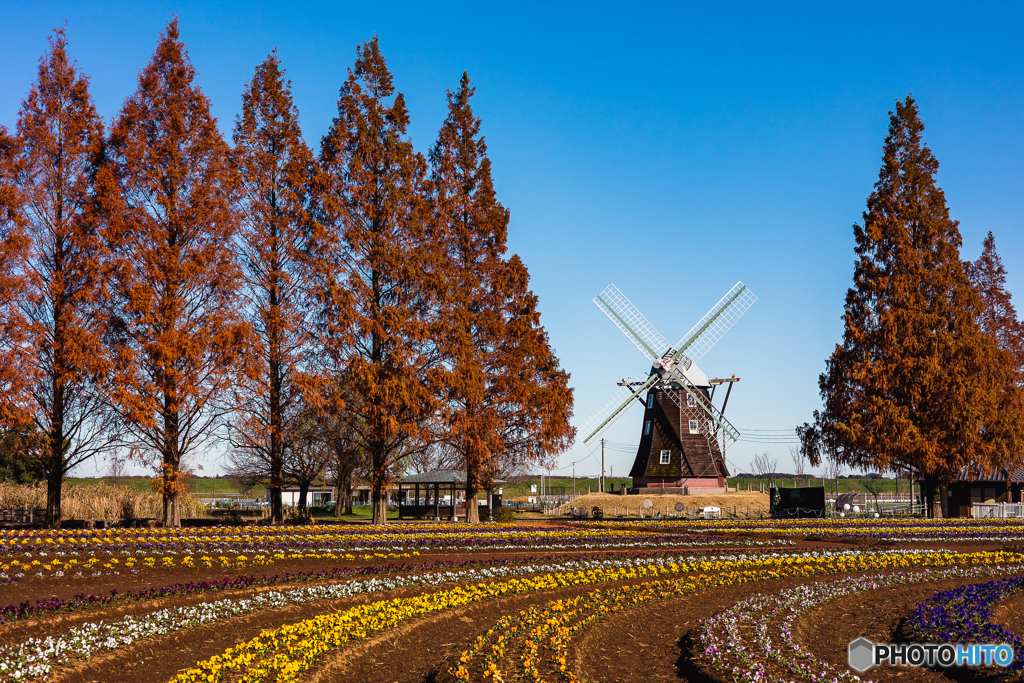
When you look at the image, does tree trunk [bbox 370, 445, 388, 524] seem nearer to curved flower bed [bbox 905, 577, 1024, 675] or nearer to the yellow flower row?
the yellow flower row

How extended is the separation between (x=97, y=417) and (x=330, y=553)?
46.8 feet

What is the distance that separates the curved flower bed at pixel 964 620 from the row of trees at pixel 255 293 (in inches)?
758

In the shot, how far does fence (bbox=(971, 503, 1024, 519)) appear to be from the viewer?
3891 cm

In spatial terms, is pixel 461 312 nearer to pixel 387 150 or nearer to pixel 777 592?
pixel 387 150

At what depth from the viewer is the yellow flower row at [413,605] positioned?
352 inches

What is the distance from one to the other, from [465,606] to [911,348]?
3078 cm

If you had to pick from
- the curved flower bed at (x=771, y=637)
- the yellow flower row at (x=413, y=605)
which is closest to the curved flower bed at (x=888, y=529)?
the yellow flower row at (x=413, y=605)

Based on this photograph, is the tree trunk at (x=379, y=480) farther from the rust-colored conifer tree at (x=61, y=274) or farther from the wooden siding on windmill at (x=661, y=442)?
the wooden siding on windmill at (x=661, y=442)

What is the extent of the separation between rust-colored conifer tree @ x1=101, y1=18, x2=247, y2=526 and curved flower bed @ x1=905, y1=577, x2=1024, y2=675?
21.8 metres

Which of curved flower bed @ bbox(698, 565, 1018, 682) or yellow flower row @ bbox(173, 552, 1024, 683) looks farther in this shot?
yellow flower row @ bbox(173, 552, 1024, 683)

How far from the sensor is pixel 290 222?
99.5ft

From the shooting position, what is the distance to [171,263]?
87.1ft

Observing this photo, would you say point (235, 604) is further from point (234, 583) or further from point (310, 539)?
point (310, 539)

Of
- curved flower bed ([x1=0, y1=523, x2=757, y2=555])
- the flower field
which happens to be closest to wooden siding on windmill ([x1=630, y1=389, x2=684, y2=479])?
curved flower bed ([x1=0, y1=523, x2=757, y2=555])
